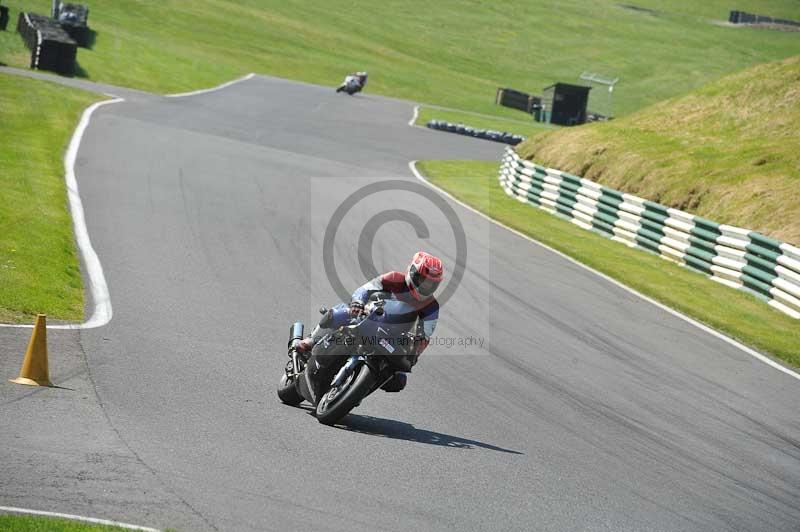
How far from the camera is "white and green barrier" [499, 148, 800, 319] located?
1895cm

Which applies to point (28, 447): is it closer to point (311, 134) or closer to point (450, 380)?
point (450, 380)

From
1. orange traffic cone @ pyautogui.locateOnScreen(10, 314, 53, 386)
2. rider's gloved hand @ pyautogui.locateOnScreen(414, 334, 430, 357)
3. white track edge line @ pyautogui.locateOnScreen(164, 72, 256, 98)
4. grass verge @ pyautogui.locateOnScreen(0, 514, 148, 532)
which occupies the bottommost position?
white track edge line @ pyautogui.locateOnScreen(164, 72, 256, 98)

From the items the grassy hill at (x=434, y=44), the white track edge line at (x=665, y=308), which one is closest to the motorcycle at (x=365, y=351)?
the white track edge line at (x=665, y=308)

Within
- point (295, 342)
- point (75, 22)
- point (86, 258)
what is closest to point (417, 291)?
point (295, 342)

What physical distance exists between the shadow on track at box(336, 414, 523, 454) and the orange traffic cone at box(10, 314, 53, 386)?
2548mm

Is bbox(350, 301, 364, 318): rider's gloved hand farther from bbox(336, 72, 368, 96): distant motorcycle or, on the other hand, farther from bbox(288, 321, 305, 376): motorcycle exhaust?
bbox(336, 72, 368, 96): distant motorcycle

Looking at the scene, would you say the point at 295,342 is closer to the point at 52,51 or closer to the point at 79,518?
the point at 79,518

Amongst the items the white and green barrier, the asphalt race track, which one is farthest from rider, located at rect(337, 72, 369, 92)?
the asphalt race track

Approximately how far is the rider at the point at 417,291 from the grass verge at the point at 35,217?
4363mm

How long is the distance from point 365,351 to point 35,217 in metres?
9.42

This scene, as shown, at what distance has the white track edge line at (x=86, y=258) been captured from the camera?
39.3ft

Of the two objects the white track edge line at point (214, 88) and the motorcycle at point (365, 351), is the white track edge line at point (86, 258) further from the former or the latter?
the white track edge line at point (214, 88)

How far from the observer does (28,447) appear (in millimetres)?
7461

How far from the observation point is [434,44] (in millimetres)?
93562
